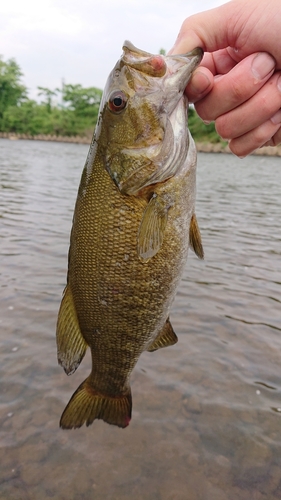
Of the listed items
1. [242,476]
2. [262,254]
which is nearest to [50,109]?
[262,254]

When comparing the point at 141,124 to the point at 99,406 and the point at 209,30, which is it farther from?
the point at 99,406

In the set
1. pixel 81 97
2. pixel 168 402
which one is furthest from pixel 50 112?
pixel 168 402

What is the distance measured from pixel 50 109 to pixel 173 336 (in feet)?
304

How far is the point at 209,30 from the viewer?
210 centimetres

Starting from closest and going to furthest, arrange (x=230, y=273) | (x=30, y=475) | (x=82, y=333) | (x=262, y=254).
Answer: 1. (x=82, y=333)
2. (x=30, y=475)
3. (x=230, y=273)
4. (x=262, y=254)

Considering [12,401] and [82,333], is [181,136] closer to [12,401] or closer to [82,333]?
[82,333]

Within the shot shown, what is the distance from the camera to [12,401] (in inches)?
161

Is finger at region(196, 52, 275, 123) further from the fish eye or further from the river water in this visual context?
the river water

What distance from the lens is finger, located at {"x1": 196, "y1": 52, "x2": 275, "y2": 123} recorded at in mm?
2031

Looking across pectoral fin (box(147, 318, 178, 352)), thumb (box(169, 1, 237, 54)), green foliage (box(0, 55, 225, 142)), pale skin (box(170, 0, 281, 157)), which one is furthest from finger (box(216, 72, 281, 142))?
green foliage (box(0, 55, 225, 142))

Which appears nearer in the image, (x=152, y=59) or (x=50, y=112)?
(x=152, y=59)

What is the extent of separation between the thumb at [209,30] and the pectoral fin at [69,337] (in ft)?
5.00

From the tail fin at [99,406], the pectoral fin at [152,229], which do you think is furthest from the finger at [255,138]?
the tail fin at [99,406]

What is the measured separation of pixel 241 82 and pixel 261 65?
0.12 metres
